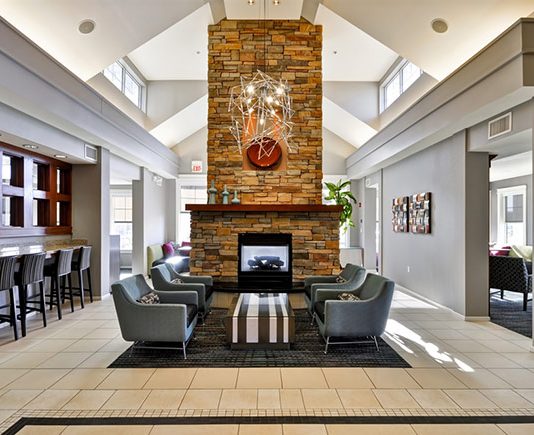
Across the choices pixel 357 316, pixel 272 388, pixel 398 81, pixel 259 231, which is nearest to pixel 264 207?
pixel 259 231

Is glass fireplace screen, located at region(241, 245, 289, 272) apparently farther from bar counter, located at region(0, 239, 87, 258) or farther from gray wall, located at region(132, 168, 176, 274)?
gray wall, located at region(132, 168, 176, 274)

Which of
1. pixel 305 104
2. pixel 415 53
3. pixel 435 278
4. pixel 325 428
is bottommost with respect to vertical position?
pixel 325 428

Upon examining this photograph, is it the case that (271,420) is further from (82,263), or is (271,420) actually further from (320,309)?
(82,263)

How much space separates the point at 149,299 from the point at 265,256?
275cm

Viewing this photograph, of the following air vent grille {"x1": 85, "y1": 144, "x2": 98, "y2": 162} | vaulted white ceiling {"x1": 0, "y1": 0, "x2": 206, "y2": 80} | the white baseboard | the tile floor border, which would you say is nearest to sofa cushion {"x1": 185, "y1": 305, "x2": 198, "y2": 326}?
the tile floor border

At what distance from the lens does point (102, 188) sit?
282 inches

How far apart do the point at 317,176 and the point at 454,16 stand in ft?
10.3

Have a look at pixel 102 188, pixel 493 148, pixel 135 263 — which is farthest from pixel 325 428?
pixel 135 263

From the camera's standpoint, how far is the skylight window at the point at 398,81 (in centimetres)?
786

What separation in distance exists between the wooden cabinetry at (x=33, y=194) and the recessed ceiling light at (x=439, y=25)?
21.1 ft

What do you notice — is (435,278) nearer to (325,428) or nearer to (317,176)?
(317,176)

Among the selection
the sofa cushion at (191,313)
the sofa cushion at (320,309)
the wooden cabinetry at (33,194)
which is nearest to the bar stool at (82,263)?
the wooden cabinetry at (33,194)

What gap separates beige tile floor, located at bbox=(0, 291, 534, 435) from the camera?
2.87 metres

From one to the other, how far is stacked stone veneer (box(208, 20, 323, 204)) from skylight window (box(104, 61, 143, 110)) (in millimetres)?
2376
